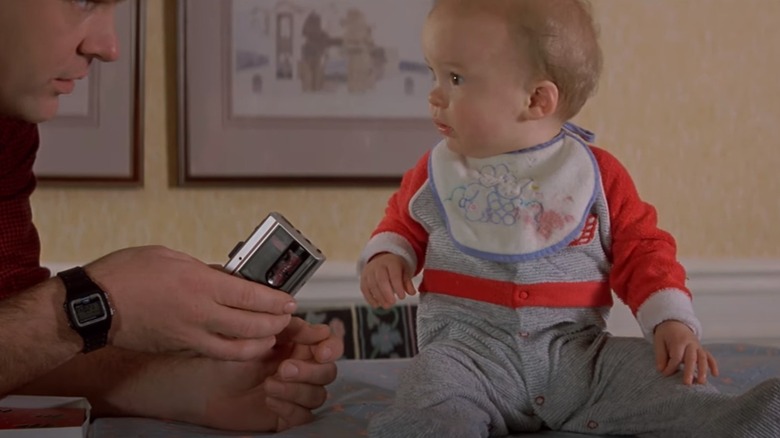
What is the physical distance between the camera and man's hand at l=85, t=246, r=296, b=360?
105cm

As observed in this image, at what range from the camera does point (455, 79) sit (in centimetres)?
114

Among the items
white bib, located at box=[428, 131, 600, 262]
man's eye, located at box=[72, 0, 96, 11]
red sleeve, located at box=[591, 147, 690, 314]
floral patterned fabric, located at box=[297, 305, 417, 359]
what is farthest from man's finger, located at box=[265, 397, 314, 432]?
floral patterned fabric, located at box=[297, 305, 417, 359]

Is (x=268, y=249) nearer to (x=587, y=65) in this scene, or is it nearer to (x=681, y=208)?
(x=587, y=65)

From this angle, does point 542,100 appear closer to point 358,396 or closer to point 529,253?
point 529,253

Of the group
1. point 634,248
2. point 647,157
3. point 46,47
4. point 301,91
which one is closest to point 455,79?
point 634,248

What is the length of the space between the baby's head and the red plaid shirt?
Result: 603mm

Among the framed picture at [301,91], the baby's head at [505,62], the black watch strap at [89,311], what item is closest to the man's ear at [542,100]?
the baby's head at [505,62]

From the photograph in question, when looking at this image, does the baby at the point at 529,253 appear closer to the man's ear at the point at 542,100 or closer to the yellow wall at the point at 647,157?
the man's ear at the point at 542,100

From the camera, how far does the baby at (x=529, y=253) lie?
3.53 ft

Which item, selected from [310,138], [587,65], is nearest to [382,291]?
[587,65]

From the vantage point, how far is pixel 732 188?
2256 millimetres

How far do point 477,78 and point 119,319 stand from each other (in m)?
0.45

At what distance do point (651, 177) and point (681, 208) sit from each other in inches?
3.8

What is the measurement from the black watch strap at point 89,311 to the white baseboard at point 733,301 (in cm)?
136
